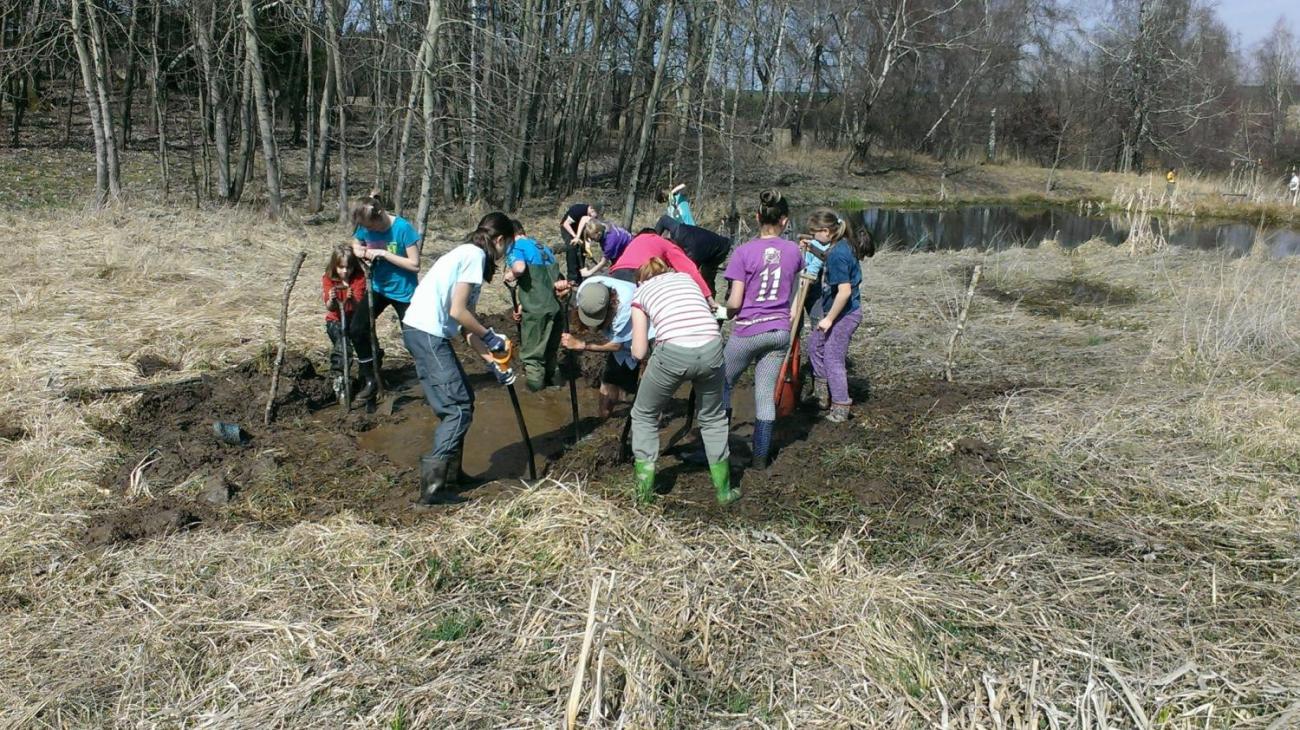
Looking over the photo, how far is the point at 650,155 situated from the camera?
24.8m

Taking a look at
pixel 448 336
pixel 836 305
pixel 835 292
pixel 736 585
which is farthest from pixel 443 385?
pixel 835 292

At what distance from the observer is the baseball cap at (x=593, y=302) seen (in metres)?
5.56

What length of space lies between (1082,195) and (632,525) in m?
33.1

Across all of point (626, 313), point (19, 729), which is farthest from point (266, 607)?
point (626, 313)

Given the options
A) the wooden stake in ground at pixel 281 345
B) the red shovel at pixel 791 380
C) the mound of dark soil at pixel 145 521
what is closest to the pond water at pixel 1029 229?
the red shovel at pixel 791 380

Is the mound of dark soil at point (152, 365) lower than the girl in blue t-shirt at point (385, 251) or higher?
lower

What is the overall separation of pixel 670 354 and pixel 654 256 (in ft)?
2.53

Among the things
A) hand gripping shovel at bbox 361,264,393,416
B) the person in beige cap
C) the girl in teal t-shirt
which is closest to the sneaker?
the person in beige cap

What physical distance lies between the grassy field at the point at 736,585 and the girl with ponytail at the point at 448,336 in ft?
1.31

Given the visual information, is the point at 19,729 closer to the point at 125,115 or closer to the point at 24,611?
the point at 24,611

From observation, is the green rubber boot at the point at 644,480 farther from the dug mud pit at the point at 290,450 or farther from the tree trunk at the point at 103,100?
the tree trunk at the point at 103,100

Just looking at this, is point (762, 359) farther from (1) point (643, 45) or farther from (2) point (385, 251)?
(1) point (643, 45)

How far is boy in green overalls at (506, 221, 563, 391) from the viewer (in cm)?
659

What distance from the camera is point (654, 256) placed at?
4902 mm
